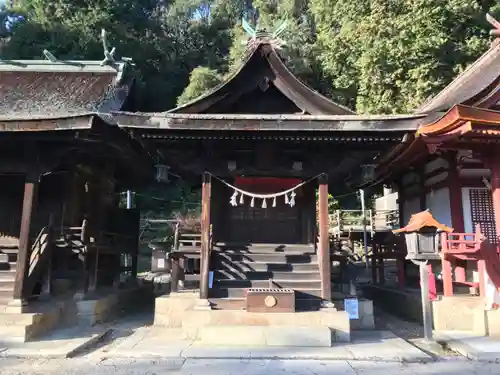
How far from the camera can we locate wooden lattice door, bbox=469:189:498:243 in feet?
38.3

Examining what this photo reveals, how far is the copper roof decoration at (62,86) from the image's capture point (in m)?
12.0

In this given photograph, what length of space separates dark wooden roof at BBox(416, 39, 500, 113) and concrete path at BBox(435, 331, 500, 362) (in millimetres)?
5414

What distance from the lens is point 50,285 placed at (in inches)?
427

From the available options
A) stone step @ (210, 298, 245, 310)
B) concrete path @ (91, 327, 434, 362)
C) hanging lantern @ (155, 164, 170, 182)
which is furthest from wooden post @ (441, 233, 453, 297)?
hanging lantern @ (155, 164, 170, 182)

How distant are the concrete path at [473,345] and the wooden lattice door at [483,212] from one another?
3.45 metres

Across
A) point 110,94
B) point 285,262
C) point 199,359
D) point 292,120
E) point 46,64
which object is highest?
point 46,64

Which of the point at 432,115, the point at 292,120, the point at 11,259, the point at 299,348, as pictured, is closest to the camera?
the point at 299,348

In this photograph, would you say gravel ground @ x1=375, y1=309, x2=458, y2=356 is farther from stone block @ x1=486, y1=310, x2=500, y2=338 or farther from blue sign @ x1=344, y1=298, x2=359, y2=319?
stone block @ x1=486, y1=310, x2=500, y2=338

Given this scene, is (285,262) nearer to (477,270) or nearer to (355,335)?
(355,335)

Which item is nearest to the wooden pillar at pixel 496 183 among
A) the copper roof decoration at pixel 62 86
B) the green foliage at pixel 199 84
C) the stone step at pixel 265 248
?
the stone step at pixel 265 248

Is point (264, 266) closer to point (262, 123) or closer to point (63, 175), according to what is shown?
point (262, 123)

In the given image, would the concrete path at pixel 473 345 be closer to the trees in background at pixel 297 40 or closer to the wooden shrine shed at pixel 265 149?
the wooden shrine shed at pixel 265 149

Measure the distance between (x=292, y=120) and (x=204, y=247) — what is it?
3.61m

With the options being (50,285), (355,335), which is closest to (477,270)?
(355,335)
